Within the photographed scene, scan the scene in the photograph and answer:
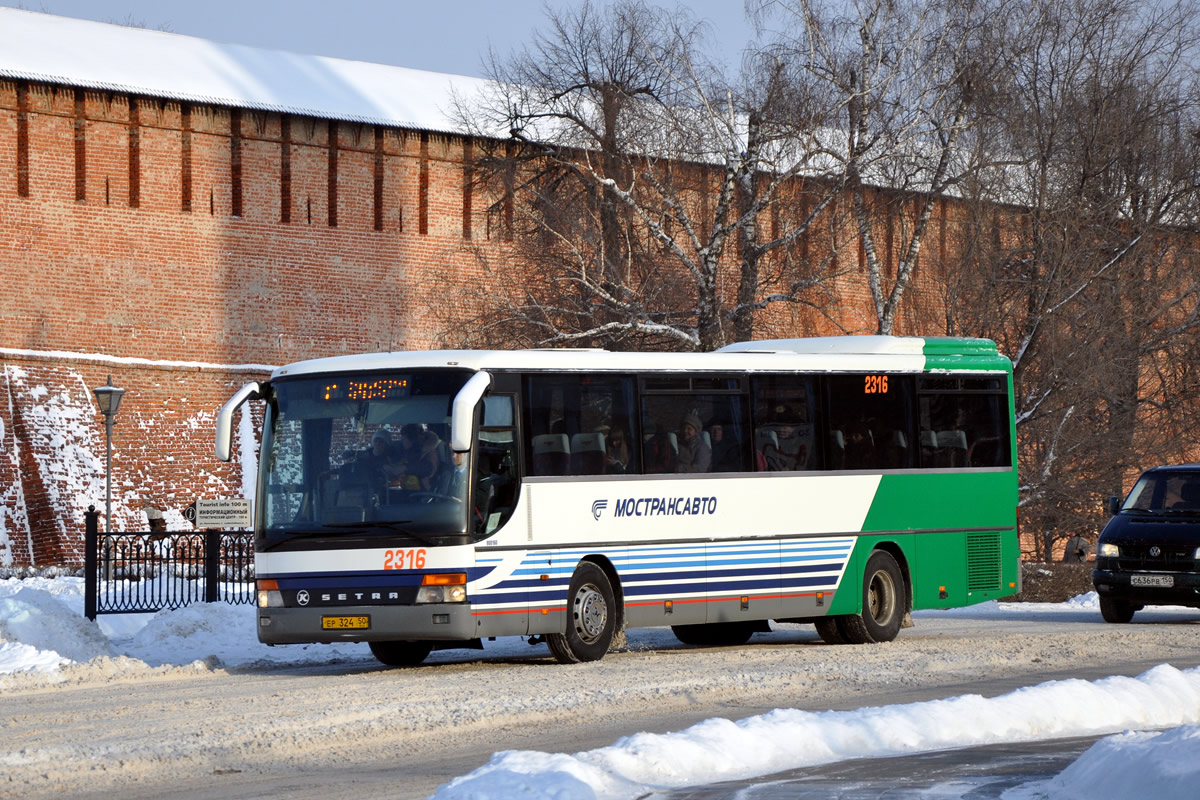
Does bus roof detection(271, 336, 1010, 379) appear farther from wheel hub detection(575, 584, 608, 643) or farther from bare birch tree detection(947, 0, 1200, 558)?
bare birch tree detection(947, 0, 1200, 558)

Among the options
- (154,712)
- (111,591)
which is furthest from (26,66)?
(154,712)

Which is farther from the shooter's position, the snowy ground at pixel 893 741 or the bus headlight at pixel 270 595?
the bus headlight at pixel 270 595

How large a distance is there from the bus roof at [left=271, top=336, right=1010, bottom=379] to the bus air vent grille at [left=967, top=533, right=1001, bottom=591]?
1.74 meters

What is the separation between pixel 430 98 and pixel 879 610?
73.3ft

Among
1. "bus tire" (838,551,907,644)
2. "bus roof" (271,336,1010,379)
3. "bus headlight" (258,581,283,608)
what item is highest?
"bus roof" (271,336,1010,379)

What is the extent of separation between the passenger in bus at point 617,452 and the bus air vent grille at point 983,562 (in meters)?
4.41

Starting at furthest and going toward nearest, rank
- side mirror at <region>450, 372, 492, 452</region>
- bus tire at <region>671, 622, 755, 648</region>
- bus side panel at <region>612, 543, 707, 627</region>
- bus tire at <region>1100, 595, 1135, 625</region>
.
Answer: bus tire at <region>1100, 595, 1135, 625</region> → bus tire at <region>671, 622, 755, 648</region> → bus side panel at <region>612, 543, 707, 627</region> → side mirror at <region>450, 372, 492, 452</region>

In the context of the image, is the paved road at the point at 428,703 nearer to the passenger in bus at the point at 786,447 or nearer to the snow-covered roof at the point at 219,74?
the passenger in bus at the point at 786,447

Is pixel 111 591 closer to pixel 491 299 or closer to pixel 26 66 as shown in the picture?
pixel 491 299

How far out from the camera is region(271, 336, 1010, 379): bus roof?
14.4 meters

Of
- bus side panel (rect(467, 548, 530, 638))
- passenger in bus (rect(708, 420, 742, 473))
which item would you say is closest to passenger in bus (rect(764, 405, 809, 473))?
passenger in bus (rect(708, 420, 742, 473))

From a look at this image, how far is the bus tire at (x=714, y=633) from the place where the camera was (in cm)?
1794

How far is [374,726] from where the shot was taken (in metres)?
10.3

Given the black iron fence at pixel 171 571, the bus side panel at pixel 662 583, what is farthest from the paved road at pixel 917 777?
the black iron fence at pixel 171 571
